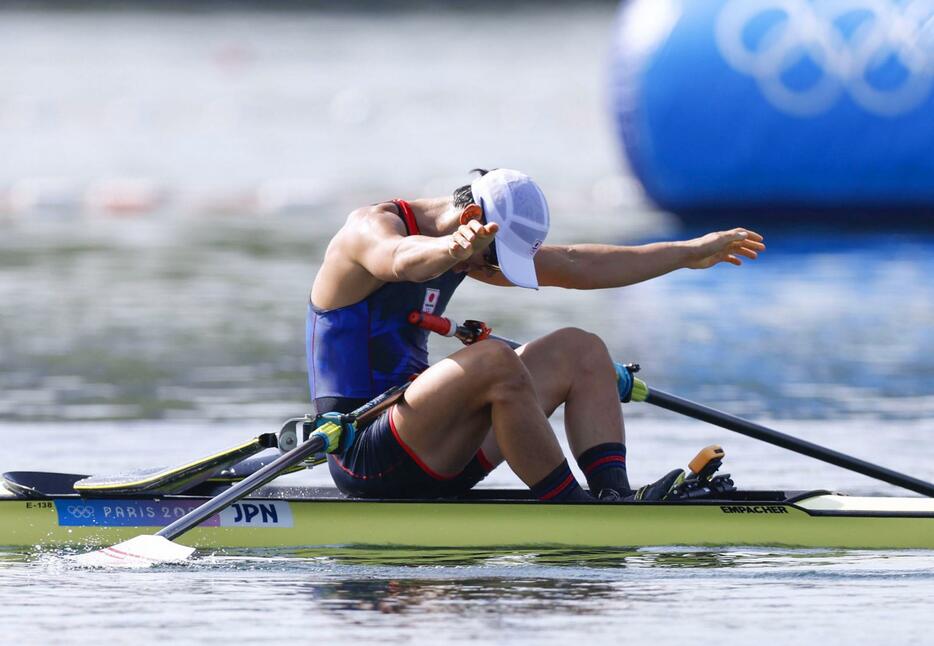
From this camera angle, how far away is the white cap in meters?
7.58

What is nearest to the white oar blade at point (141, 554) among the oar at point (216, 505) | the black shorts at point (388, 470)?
the oar at point (216, 505)

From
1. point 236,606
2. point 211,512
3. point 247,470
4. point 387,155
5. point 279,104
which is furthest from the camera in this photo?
point 279,104

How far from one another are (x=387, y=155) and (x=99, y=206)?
6.82 m

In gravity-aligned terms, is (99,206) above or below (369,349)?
above

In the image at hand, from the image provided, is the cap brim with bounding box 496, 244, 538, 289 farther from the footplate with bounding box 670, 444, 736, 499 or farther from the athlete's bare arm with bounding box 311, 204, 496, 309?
the footplate with bounding box 670, 444, 736, 499

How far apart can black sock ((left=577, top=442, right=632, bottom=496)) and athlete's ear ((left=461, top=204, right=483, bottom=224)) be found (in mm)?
1168

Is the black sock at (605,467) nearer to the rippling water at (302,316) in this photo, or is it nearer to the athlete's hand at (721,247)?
the rippling water at (302,316)

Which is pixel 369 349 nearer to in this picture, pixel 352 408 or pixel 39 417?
pixel 352 408

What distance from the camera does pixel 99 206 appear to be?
26.1m

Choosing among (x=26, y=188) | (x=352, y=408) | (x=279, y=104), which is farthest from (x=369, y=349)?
(x=279, y=104)

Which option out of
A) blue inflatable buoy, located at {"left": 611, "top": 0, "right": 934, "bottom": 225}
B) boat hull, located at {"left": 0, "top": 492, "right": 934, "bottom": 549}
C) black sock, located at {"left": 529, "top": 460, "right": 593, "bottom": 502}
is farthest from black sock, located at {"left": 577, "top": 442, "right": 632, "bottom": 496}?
blue inflatable buoy, located at {"left": 611, "top": 0, "right": 934, "bottom": 225}

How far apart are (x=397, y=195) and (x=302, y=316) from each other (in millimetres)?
9790

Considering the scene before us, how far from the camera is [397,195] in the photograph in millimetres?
25844

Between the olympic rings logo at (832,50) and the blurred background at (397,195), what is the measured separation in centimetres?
4
